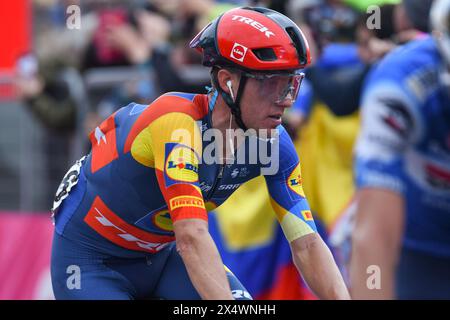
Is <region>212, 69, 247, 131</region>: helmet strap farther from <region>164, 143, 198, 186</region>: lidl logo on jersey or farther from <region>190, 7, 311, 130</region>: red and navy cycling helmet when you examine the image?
<region>164, 143, 198, 186</region>: lidl logo on jersey

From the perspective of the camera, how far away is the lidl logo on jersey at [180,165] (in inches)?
167

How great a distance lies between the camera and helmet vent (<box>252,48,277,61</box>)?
4.44 m

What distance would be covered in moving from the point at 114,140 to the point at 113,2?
6251 mm

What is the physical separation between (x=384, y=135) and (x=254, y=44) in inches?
37.0

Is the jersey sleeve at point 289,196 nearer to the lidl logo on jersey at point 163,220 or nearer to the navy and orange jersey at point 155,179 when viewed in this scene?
the navy and orange jersey at point 155,179

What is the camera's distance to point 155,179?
4.83 metres

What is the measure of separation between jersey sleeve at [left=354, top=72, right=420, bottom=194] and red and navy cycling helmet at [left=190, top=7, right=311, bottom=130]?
62 cm

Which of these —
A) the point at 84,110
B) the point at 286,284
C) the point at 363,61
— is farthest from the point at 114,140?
the point at 84,110

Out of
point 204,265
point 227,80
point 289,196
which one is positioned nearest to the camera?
point 204,265

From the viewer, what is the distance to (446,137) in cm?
421

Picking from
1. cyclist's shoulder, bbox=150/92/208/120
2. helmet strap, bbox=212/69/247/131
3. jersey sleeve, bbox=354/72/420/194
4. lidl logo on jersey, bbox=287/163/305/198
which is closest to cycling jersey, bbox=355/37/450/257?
jersey sleeve, bbox=354/72/420/194

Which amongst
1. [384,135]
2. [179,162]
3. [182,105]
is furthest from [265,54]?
[384,135]

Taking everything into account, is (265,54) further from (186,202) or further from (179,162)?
(186,202)

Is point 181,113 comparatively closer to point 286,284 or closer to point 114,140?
point 114,140
